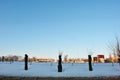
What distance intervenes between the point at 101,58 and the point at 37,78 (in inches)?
1676

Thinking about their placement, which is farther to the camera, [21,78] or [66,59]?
[66,59]

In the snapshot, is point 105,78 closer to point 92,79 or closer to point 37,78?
point 92,79

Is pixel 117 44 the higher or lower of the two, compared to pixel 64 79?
higher

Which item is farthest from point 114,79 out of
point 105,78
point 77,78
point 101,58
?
point 101,58

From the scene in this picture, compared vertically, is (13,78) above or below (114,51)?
below

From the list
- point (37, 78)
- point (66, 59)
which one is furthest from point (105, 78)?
point (66, 59)

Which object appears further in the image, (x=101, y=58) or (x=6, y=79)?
(x=101, y=58)

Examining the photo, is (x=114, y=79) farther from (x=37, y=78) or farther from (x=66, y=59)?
(x=66, y=59)

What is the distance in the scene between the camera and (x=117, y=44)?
45062mm

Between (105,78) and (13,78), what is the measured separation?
31.9ft

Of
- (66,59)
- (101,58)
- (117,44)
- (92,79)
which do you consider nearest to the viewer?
(92,79)

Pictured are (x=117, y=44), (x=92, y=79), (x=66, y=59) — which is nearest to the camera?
(x=92, y=79)

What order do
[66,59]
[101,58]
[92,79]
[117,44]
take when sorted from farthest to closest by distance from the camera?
[66,59]
[101,58]
[117,44]
[92,79]

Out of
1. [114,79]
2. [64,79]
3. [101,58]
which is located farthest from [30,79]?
[101,58]
